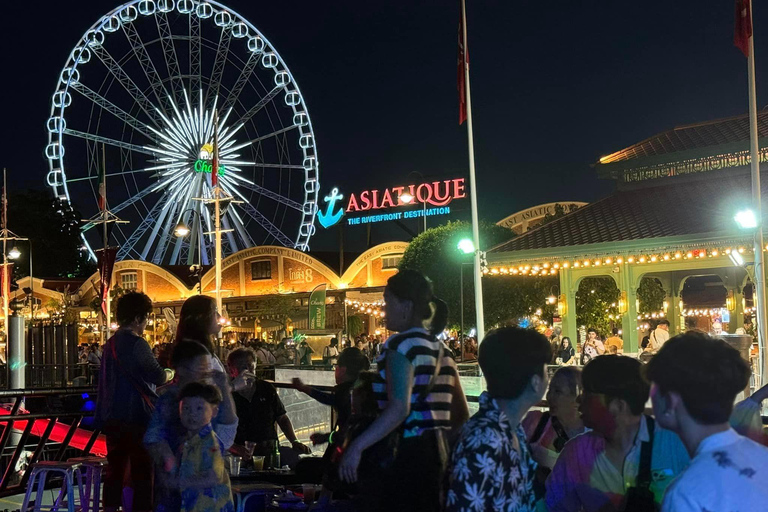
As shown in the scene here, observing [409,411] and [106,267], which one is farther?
[106,267]

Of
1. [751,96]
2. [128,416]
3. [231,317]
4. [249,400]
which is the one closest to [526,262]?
[751,96]

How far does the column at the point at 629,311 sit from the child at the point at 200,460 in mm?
16489

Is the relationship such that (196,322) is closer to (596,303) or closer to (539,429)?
(539,429)

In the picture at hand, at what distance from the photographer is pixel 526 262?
67.5 feet

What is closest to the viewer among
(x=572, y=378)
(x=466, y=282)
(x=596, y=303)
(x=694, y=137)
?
(x=572, y=378)

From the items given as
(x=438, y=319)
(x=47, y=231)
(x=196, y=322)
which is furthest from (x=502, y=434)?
(x=47, y=231)

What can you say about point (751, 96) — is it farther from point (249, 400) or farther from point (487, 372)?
point (487, 372)

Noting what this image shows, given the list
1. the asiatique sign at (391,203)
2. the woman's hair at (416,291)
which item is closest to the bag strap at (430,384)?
the woman's hair at (416,291)

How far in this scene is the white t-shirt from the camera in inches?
86.7

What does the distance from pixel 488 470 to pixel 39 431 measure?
10.7 meters

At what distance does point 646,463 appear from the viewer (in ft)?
10.6

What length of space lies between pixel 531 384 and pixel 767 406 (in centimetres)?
788

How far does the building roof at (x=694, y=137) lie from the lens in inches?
822

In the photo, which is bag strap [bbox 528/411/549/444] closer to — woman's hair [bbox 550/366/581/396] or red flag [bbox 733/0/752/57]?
woman's hair [bbox 550/366/581/396]
